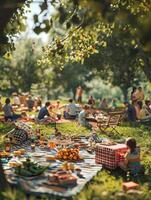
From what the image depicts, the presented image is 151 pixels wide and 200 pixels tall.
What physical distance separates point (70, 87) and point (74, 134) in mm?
49213

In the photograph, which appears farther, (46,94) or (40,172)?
(46,94)

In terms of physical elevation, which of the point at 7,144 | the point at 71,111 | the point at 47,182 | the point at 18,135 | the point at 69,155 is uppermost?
the point at 71,111

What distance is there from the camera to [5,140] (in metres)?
17.2

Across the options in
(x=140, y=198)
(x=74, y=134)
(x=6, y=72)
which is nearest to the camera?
(x=140, y=198)

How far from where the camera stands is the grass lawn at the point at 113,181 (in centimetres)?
1019

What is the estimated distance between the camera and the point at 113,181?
496 inches

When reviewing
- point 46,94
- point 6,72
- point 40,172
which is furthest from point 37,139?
point 46,94

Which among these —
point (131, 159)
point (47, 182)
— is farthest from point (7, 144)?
point (47, 182)

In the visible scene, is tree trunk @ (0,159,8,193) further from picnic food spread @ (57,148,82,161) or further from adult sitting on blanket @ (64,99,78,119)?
adult sitting on blanket @ (64,99,78,119)

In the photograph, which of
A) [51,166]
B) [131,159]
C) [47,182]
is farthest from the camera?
[51,166]

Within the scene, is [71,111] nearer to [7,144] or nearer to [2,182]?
[7,144]

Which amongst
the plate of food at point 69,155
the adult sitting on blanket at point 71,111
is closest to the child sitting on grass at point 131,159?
the plate of food at point 69,155

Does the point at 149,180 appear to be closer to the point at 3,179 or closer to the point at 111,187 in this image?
the point at 111,187

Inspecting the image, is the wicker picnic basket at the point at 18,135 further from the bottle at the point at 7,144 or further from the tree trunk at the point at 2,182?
the tree trunk at the point at 2,182
